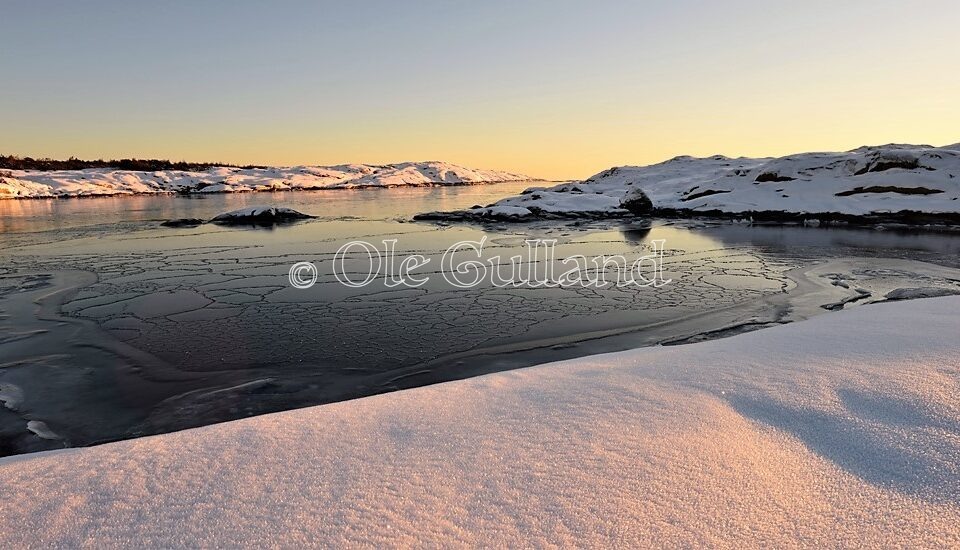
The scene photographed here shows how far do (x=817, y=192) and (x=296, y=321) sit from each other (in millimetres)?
24586

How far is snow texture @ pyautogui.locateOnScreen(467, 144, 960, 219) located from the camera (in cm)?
1975

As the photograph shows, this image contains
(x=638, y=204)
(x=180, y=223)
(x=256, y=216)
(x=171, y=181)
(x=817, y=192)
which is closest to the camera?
(x=180, y=223)

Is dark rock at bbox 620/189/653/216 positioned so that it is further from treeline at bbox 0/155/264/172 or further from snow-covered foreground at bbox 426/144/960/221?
treeline at bbox 0/155/264/172

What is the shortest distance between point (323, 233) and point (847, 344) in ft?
54.4

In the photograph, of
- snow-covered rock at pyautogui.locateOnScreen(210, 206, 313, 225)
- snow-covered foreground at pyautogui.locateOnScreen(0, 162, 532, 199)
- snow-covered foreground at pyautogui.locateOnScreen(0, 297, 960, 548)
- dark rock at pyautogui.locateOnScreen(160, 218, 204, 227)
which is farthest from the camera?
snow-covered foreground at pyautogui.locateOnScreen(0, 162, 532, 199)

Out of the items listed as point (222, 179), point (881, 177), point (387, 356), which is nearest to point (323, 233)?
point (387, 356)

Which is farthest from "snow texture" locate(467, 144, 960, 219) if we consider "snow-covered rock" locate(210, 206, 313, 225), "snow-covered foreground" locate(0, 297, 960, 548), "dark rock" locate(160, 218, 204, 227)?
"snow-covered foreground" locate(0, 297, 960, 548)

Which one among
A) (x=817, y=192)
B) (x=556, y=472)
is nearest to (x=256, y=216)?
(x=556, y=472)

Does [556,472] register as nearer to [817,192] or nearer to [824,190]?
[817,192]

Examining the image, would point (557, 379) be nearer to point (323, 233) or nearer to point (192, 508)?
point (192, 508)

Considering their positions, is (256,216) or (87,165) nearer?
(256,216)

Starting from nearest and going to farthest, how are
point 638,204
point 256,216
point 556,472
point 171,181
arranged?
point 556,472
point 256,216
point 638,204
point 171,181

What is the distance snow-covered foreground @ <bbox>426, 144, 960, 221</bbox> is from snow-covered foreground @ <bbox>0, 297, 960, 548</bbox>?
833 inches

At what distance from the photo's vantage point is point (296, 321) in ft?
20.1
